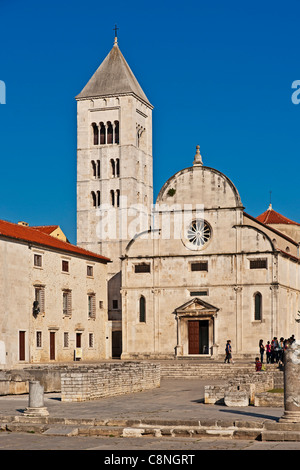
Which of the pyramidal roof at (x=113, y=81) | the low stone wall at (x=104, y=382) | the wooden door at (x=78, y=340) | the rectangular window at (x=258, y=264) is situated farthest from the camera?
the pyramidal roof at (x=113, y=81)

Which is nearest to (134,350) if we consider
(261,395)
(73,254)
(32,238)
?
(73,254)

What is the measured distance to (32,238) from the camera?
51938 millimetres

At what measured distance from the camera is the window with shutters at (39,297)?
169ft

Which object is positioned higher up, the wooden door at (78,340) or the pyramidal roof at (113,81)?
the pyramidal roof at (113,81)

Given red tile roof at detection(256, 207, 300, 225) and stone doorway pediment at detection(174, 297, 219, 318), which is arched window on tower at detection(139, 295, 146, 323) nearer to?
stone doorway pediment at detection(174, 297, 219, 318)

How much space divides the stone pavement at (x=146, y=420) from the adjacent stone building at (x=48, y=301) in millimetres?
21643

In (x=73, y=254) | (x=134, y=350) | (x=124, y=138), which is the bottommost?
(x=134, y=350)

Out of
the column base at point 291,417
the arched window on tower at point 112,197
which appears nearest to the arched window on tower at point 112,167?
the arched window on tower at point 112,197

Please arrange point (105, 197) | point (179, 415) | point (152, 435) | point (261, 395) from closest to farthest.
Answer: point (152, 435) → point (179, 415) → point (261, 395) → point (105, 197)

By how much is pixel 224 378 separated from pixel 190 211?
1893 centimetres

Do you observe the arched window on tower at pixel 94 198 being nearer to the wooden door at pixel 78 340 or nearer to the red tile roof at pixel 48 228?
the red tile roof at pixel 48 228
